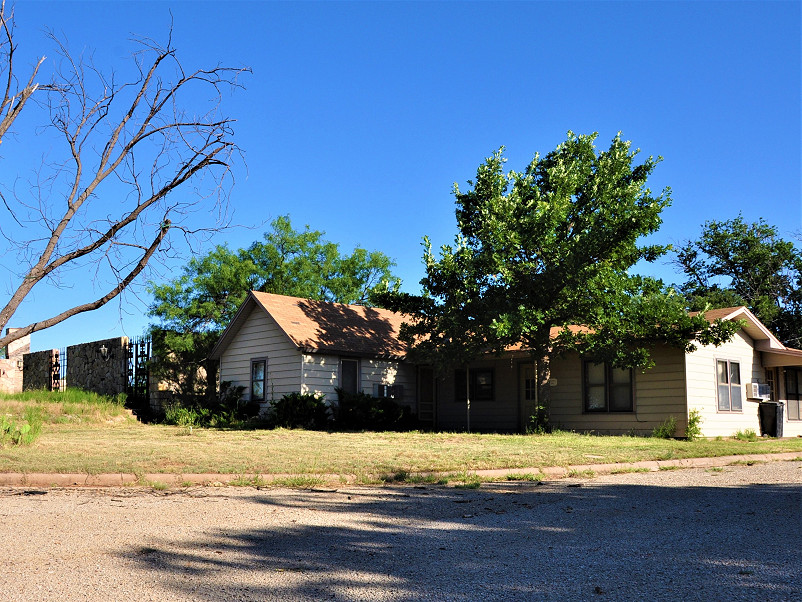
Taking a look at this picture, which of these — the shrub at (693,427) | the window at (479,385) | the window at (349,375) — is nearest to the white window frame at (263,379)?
the window at (349,375)

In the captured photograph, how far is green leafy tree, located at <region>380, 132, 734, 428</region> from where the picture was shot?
18.9 metres

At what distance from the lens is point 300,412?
21391mm

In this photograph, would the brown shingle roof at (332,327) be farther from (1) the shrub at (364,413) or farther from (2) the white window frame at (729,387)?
(2) the white window frame at (729,387)

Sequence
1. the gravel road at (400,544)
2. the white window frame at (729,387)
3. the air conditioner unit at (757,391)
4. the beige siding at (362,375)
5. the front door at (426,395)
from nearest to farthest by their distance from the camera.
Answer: the gravel road at (400,544) < the white window frame at (729,387) < the air conditioner unit at (757,391) < the beige siding at (362,375) < the front door at (426,395)

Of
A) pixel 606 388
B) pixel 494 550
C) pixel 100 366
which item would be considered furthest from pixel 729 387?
pixel 100 366

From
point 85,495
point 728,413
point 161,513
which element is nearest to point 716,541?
point 161,513

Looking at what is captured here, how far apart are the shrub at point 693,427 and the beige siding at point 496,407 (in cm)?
586

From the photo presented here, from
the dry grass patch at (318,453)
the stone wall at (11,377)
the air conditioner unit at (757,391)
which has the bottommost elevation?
the dry grass patch at (318,453)

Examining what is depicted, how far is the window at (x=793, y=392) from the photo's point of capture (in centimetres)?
2434

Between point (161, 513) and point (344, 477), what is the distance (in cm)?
315

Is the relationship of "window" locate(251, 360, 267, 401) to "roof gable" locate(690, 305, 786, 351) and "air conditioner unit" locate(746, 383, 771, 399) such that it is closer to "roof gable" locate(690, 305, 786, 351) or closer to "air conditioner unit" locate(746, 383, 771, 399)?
"roof gable" locate(690, 305, 786, 351)

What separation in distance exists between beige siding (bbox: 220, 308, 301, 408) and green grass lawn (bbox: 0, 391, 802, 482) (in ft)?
14.7

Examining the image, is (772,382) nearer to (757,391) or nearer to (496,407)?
(757,391)

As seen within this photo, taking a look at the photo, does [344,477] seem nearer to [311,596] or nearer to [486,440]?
[311,596]
